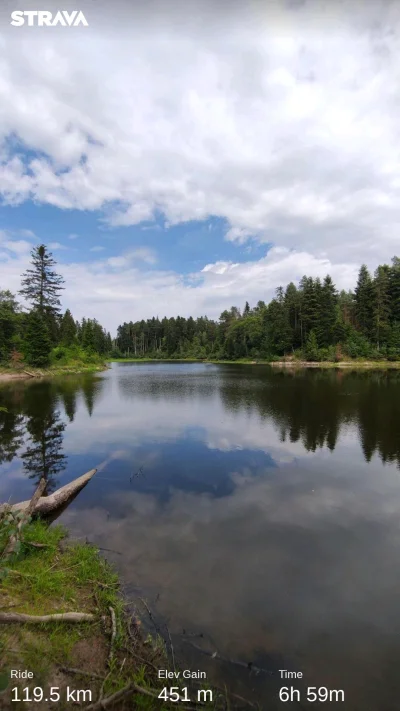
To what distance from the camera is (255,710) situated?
4293 millimetres

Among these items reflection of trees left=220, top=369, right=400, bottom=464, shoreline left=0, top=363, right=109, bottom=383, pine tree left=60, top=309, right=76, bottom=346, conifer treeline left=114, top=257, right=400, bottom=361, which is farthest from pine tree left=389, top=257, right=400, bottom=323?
pine tree left=60, top=309, right=76, bottom=346

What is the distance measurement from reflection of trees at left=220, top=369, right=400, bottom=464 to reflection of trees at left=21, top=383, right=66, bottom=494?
450 inches

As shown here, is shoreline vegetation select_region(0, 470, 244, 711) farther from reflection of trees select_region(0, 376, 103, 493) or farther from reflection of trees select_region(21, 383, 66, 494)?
reflection of trees select_region(0, 376, 103, 493)

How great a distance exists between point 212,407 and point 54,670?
2309 cm

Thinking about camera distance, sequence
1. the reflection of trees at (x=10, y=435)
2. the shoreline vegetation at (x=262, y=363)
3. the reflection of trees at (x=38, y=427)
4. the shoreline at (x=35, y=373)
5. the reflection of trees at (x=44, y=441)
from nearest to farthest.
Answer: the reflection of trees at (x=44, y=441) < the reflection of trees at (x=38, y=427) < the reflection of trees at (x=10, y=435) < the shoreline at (x=35, y=373) < the shoreline vegetation at (x=262, y=363)

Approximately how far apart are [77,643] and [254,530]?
5441 mm

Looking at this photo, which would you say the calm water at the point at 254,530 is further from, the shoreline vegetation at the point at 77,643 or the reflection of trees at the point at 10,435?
the shoreline vegetation at the point at 77,643

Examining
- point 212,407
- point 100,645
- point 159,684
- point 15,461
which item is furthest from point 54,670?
point 212,407

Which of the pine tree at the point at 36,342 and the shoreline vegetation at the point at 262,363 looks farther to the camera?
the pine tree at the point at 36,342

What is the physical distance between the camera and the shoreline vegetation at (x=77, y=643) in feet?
13.0

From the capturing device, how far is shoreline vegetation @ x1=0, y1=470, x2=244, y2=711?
156 inches

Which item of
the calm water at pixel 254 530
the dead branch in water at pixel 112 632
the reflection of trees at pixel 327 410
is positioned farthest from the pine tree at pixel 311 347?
the dead branch in water at pixel 112 632

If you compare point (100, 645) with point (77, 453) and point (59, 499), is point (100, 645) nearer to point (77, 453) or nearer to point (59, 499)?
point (59, 499)

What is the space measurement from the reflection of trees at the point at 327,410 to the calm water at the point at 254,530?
22 centimetres
